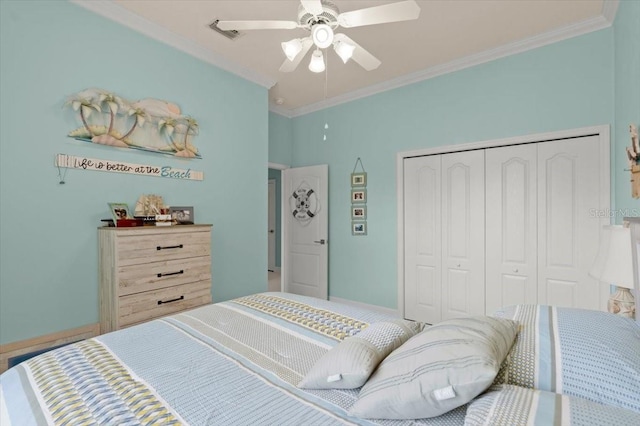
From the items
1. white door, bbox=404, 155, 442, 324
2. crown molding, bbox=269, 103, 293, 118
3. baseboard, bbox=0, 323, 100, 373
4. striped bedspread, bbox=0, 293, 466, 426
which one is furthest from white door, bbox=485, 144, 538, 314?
baseboard, bbox=0, 323, 100, 373

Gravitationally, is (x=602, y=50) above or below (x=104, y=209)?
above

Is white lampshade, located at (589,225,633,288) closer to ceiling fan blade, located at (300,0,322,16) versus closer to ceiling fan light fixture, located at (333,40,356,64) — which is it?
ceiling fan light fixture, located at (333,40,356,64)

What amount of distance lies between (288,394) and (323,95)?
12.0 feet

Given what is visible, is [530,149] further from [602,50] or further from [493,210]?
[602,50]

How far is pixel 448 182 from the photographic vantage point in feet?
10.7

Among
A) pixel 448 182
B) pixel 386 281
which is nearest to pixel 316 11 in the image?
pixel 448 182

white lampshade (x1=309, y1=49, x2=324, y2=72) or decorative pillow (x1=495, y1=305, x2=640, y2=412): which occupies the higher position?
white lampshade (x1=309, y1=49, x2=324, y2=72)

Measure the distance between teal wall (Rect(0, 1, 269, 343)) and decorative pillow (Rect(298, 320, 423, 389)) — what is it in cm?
203

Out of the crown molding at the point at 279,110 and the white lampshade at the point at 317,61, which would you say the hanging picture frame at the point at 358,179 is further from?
the white lampshade at the point at 317,61

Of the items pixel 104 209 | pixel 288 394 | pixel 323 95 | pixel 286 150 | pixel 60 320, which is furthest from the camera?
pixel 286 150

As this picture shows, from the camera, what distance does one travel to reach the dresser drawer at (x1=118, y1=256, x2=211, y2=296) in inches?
82.7

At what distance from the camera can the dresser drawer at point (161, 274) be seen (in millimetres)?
2102

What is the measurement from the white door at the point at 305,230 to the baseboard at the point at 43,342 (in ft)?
8.37

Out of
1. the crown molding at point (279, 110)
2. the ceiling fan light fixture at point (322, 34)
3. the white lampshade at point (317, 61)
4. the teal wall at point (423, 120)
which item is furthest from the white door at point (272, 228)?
the ceiling fan light fixture at point (322, 34)
